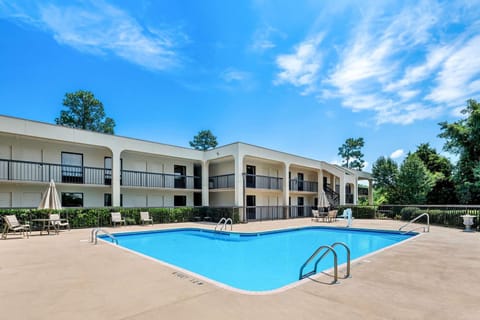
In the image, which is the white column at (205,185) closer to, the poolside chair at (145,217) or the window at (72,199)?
the poolside chair at (145,217)

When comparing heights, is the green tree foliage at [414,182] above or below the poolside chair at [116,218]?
above

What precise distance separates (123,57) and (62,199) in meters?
9.07

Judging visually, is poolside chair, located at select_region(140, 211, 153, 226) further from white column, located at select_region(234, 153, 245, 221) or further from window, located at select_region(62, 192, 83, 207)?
white column, located at select_region(234, 153, 245, 221)

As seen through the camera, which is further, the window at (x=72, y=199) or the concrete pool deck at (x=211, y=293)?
the window at (x=72, y=199)

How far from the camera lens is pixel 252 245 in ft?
35.6

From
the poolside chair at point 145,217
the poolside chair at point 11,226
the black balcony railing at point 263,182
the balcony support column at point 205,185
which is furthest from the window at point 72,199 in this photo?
the black balcony railing at point 263,182

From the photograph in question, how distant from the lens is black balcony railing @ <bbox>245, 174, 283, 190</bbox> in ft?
68.2

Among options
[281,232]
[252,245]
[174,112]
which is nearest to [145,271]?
[252,245]

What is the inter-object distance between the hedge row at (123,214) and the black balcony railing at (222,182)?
254cm

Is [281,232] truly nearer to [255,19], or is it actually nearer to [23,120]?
[255,19]

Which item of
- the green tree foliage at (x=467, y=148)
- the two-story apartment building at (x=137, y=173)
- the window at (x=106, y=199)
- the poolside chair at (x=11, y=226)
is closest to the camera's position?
the poolside chair at (x=11, y=226)

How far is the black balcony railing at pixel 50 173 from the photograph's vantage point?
13680mm

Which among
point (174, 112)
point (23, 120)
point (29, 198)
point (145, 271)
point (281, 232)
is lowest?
point (281, 232)

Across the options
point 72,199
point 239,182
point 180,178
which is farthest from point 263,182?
point 72,199
